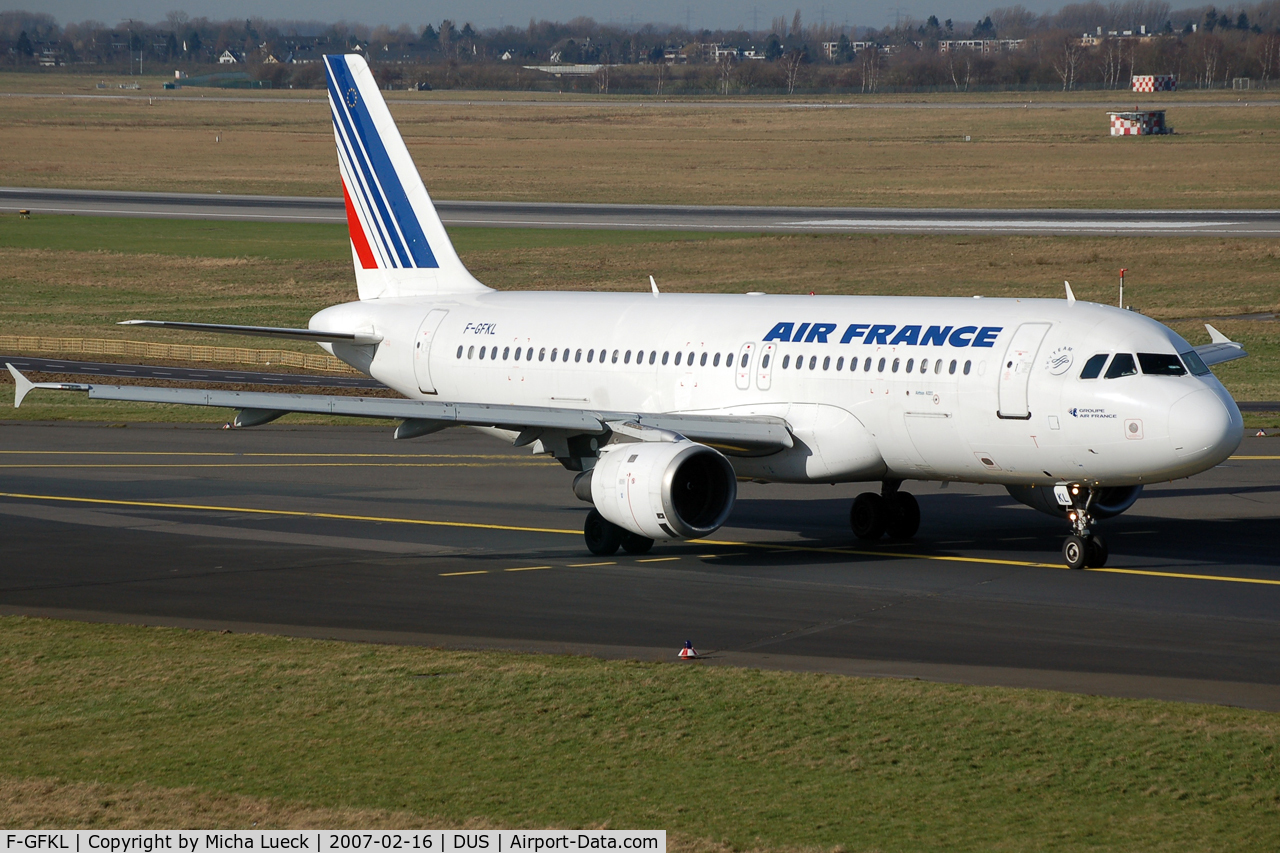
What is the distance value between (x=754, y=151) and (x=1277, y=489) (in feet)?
470

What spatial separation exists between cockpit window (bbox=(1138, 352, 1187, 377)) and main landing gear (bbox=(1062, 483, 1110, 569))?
9.12ft

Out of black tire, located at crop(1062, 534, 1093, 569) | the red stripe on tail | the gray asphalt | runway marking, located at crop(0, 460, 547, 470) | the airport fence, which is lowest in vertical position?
the airport fence

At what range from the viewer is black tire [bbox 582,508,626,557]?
33.3m

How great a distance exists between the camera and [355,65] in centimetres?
4347

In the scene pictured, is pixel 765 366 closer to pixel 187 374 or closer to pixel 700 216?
pixel 187 374

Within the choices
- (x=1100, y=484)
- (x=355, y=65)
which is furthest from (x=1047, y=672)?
(x=355, y=65)

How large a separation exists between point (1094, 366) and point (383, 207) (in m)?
20.8

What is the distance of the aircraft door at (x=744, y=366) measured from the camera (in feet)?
113

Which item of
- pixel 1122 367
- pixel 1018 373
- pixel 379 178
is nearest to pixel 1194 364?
pixel 1122 367

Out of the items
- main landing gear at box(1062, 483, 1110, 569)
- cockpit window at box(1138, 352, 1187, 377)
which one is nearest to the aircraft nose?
cockpit window at box(1138, 352, 1187, 377)

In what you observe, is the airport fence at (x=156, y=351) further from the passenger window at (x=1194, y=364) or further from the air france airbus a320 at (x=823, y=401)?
the passenger window at (x=1194, y=364)

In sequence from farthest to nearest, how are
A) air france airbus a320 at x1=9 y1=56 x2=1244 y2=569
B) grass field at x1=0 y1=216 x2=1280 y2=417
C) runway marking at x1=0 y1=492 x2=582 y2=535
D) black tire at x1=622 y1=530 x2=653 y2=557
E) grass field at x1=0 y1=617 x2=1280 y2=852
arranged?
grass field at x1=0 y1=216 x2=1280 y2=417 → runway marking at x1=0 y1=492 x2=582 y2=535 → black tire at x1=622 y1=530 x2=653 y2=557 → air france airbus a320 at x1=9 y1=56 x2=1244 y2=569 → grass field at x1=0 y1=617 x2=1280 y2=852

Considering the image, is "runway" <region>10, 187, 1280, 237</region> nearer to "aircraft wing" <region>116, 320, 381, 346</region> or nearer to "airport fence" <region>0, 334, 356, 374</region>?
"airport fence" <region>0, 334, 356, 374</region>

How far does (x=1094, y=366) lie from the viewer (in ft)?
98.4
